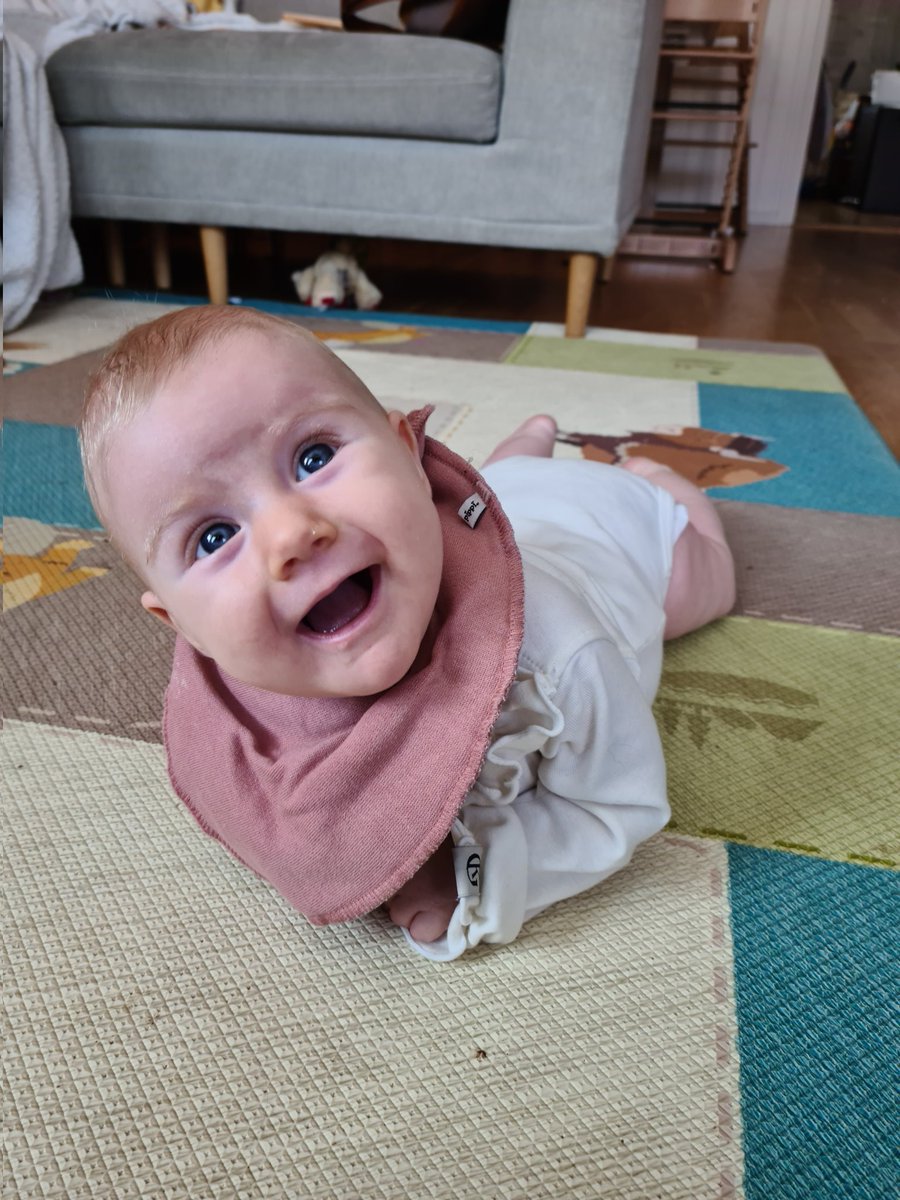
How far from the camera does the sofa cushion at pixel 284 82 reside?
168 centimetres

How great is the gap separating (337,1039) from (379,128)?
Result: 1645 mm

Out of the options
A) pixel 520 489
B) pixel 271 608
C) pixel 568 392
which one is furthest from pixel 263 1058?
pixel 568 392

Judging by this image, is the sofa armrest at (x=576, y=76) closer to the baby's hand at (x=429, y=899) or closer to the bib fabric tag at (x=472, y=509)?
the bib fabric tag at (x=472, y=509)

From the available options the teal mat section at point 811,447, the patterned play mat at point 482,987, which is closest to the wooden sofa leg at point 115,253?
the teal mat section at point 811,447

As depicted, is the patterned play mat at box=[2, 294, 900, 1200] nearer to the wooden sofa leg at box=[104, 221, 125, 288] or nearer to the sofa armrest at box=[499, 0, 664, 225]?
the sofa armrest at box=[499, 0, 664, 225]

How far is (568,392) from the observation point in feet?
4.83

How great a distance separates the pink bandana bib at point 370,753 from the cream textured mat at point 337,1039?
5 centimetres

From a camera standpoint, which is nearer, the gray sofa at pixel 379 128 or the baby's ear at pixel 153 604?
the baby's ear at pixel 153 604

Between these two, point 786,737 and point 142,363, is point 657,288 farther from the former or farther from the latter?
point 142,363

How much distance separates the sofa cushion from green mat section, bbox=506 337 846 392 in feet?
1.25

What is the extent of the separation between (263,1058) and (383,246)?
2812mm

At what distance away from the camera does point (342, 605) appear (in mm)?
430

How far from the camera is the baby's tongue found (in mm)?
428

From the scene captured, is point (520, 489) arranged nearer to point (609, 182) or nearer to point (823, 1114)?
point (823, 1114)
